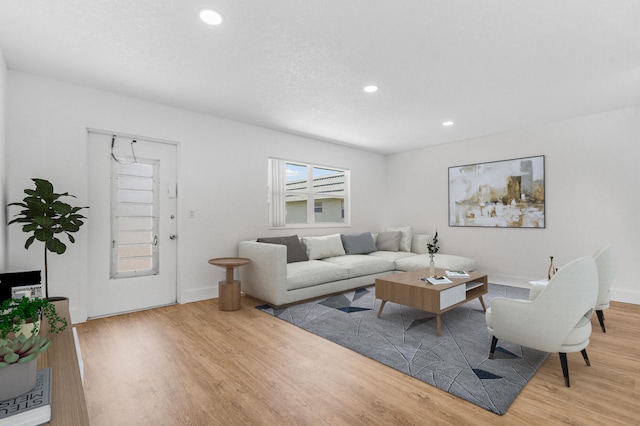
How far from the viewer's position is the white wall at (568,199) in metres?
4.17

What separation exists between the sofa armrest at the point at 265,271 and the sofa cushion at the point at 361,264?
1.11 metres

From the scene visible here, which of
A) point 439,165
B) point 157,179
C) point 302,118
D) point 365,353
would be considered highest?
point 302,118

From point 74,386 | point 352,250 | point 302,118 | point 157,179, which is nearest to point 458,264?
point 352,250

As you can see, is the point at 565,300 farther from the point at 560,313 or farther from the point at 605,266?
the point at 605,266

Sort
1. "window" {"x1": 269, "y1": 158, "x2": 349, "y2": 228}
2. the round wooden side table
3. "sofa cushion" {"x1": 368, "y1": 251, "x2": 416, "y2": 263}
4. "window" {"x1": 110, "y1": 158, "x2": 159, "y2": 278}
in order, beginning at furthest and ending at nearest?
"sofa cushion" {"x1": 368, "y1": 251, "x2": 416, "y2": 263} < "window" {"x1": 269, "y1": 158, "x2": 349, "y2": 228} < the round wooden side table < "window" {"x1": 110, "y1": 158, "x2": 159, "y2": 278}

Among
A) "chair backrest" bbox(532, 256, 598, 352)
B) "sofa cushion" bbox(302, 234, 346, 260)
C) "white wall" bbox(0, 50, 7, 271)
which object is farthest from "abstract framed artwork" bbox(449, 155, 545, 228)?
"white wall" bbox(0, 50, 7, 271)

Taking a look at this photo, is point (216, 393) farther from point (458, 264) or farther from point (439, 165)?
point (439, 165)

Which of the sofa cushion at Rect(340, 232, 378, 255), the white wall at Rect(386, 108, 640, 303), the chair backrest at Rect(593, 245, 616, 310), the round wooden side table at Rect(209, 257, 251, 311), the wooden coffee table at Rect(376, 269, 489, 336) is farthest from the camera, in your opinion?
the sofa cushion at Rect(340, 232, 378, 255)

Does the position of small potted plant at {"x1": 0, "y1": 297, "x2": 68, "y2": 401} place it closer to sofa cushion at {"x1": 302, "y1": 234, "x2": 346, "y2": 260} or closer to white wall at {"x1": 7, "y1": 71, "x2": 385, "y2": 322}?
white wall at {"x1": 7, "y1": 71, "x2": 385, "y2": 322}

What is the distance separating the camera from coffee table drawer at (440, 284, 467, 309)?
125 inches

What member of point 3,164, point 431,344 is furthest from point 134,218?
point 431,344

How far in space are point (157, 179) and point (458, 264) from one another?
185 inches

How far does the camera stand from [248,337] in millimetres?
3041

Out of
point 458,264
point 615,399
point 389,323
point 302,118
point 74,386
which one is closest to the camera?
point 74,386
